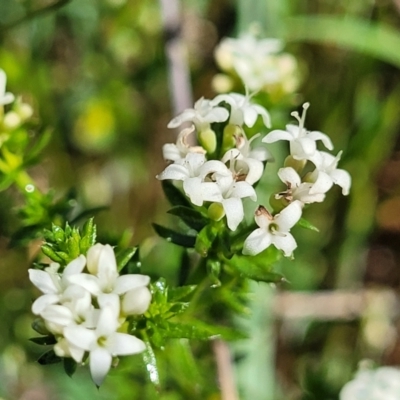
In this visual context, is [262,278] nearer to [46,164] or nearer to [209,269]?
[209,269]

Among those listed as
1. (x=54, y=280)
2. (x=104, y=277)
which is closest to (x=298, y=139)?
(x=104, y=277)

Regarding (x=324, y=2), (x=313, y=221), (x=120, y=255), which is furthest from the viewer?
(x=324, y=2)

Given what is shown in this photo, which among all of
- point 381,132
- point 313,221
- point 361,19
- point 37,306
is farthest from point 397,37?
point 37,306

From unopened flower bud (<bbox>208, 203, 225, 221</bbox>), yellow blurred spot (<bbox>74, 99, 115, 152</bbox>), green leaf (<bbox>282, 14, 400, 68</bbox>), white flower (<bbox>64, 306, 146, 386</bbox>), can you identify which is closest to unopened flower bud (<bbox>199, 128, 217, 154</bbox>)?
unopened flower bud (<bbox>208, 203, 225, 221</bbox>)

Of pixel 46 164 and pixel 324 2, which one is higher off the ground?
pixel 324 2

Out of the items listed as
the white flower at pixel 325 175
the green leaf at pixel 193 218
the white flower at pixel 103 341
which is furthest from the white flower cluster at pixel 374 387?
the white flower at pixel 103 341

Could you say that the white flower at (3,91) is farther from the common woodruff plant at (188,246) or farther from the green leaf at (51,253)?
the green leaf at (51,253)
